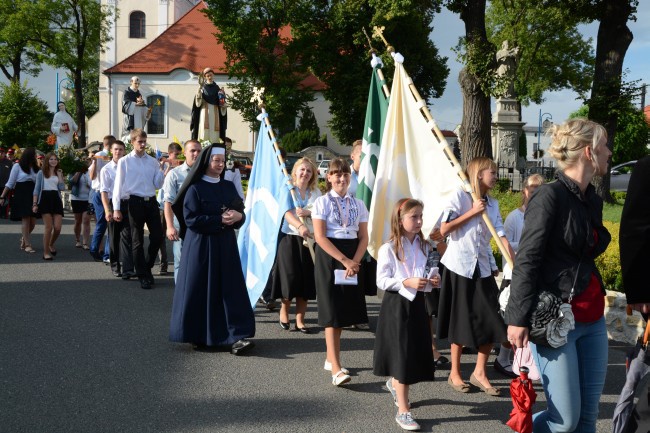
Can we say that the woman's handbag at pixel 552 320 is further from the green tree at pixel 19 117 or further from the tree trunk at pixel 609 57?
the green tree at pixel 19 117

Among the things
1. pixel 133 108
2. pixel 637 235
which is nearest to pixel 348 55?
pixel 133 108

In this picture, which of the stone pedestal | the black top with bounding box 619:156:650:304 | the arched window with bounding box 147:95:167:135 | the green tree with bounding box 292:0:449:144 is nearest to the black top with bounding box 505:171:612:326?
the black top with bounding box 619:156:650:304

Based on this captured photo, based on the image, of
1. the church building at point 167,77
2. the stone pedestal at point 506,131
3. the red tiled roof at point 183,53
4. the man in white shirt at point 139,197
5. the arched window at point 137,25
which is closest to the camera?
the man in white shirt at point 139,197

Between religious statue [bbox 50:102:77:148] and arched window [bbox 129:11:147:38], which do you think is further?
arched window [bbox 129:11:147:38]

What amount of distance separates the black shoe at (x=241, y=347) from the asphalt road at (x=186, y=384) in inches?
2.9

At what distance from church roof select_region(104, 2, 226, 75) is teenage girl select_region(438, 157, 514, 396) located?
47596mm

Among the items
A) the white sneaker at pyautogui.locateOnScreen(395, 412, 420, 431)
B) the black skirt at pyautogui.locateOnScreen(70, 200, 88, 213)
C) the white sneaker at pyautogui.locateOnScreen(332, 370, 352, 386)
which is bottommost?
the white sneaker at pyautogui.locateOnScreen(395, 412, 420, 431)

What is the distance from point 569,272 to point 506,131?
1003 inches

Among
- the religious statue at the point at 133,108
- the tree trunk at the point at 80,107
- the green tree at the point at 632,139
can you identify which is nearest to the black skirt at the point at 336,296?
the religious statue at the point at 133,108

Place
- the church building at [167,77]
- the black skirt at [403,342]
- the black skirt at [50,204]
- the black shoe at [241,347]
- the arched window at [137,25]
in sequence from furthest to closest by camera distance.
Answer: the arched window at [137,25]
the church building at [167,77]
the black skirt at [50,204]
the black shoe at [241,347]
the black skirt at [403,342]

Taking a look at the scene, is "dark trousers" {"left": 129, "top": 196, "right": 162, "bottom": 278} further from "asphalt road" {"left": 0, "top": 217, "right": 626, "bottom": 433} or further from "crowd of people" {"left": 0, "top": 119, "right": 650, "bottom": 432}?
"crowd of people" {"left": 0, "top": 119, "right": 650, "bottom": 432}

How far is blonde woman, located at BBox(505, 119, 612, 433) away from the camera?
3619mm

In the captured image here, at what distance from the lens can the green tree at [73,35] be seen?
48.2 meters

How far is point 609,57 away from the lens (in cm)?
1836
